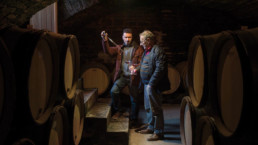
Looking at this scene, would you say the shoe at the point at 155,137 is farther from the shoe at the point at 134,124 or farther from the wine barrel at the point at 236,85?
the wine barrel at the point at 236,85

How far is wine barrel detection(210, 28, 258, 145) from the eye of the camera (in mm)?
1213

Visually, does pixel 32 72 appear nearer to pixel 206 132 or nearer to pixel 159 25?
pixel 206 132

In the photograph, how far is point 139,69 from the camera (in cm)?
404

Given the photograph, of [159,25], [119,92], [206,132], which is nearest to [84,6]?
[119,92]

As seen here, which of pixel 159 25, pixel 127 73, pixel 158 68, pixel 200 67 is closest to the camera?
pixel 200 67

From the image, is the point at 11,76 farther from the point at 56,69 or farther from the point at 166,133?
the point at 166,133

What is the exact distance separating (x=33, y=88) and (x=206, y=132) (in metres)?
1.40

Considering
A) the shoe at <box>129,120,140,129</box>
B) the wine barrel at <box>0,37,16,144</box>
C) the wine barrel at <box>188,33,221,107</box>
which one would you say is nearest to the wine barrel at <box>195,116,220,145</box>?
the wine barrel at <box>188,33,221,107</box>

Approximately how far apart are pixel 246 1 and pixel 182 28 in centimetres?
184

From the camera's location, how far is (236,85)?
142 centimetres

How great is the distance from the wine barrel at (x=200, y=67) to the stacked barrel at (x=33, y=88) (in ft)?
4.05

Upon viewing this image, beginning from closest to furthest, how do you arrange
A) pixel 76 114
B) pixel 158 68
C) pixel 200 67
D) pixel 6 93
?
pixel 6 93 < pixel 200 67 < pixel 76 114 < pixel 158 68

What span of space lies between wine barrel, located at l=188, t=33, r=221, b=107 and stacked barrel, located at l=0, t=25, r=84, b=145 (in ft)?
4.05

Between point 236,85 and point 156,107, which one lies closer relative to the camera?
point 236,85
